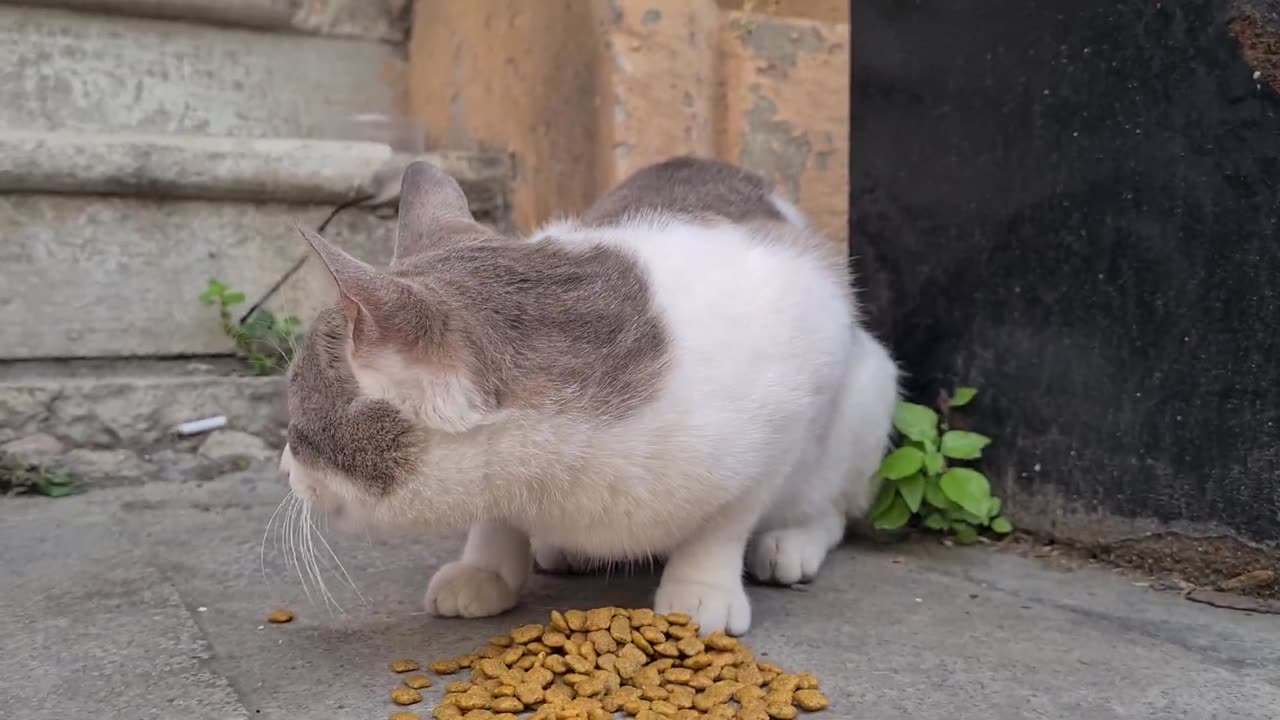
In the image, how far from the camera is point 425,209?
1714 mm

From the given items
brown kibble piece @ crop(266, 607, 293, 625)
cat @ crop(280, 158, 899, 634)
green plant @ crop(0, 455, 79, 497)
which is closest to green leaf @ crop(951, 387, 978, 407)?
cat @ crop(280, 158, 899, 634)

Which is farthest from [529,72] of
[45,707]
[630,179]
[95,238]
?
[45,707]

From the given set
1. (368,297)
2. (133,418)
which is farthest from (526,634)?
(133,418)

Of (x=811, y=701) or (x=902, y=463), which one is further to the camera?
(x=902, y=463)

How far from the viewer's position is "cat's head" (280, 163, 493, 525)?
4.14ft

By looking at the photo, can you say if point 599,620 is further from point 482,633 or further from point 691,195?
point 691,195

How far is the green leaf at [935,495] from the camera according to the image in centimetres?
215

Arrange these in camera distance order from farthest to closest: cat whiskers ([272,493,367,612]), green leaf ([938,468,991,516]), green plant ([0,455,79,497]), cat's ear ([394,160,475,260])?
green plant ([0,455,79,497]) < green leaf ([938,468,991,516]) < cat's ear ([394,160,475,260]) < cat whiskers ([272,493,367,612])

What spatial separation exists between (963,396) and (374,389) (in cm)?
134

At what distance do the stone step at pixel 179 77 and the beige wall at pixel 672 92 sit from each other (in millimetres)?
725

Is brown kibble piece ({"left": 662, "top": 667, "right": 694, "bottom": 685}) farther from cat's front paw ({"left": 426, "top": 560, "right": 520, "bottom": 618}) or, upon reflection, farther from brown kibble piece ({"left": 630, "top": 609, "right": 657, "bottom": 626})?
cat's front paw ({"left": 426, "top": 560, "right": 520, "bottom": 618})

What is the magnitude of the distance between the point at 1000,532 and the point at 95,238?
2381 millimetres

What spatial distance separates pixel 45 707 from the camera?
133 centimetres

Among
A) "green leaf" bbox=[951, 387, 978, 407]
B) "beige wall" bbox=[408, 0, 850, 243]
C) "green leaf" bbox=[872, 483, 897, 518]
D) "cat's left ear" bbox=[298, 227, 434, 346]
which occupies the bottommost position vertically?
"green leaf" bbox=[872, 483, 897, 518]
